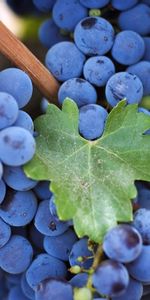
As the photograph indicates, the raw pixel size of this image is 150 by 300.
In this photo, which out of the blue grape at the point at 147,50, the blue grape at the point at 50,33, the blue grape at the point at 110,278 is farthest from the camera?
the blue grape at the point at 50,33

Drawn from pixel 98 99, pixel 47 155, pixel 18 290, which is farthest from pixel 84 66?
pixel 18 290

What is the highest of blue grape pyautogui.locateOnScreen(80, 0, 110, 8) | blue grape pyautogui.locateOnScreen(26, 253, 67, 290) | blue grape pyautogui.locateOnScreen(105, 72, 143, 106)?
blue grape pyautogui.locateOnScreen(80, 0, 110, 8)

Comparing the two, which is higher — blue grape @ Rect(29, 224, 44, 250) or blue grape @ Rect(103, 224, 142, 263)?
blue grape @ Rect(103, 224, 142, 263)

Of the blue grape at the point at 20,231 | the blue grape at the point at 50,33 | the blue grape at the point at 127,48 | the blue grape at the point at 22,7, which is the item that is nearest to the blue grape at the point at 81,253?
the blue grape at the point at 20,231

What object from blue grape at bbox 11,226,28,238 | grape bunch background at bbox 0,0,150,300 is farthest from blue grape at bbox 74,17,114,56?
blue grape at bbox 11,226,28,238

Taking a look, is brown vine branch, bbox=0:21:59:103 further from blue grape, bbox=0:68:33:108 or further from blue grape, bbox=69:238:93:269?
blue grape, bbox=69:238:93:269

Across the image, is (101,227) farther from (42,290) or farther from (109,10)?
(109,10)

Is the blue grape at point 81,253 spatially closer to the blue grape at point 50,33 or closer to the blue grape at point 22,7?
the blue grape at point 50,33
